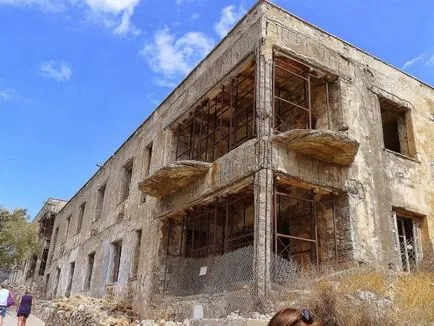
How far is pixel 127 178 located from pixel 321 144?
10.9m

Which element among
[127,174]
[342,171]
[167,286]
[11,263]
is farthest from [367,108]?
[11,263]

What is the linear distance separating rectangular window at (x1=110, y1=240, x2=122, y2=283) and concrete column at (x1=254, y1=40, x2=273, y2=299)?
30.5 feet

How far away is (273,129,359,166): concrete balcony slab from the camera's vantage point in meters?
9.16

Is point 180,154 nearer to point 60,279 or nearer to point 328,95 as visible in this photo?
point 328,95

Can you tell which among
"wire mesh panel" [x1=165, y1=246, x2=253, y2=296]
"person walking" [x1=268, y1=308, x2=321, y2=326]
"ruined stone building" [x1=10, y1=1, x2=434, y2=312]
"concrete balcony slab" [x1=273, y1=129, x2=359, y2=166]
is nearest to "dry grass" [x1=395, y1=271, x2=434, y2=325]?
"ruined stone building" [x1=10, y1=1, x2=434, y2=312]

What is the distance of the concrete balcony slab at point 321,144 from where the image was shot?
9.16 meters

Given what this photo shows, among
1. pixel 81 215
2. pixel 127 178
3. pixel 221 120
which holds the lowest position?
pixel 81 215

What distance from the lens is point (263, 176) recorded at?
8.90 meters

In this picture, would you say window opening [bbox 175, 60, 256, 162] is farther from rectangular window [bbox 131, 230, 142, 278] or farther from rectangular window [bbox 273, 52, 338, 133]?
rectangular window [bbox 131, 230, 142, 278]

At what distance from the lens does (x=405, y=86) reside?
1302cm

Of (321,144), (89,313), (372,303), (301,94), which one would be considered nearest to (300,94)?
(301,94)

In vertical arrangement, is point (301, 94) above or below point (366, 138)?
above

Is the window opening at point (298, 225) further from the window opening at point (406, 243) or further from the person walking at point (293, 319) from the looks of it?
the person walking at point (293, 319)

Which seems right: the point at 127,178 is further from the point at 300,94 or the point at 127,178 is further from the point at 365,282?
the point at 365,282
